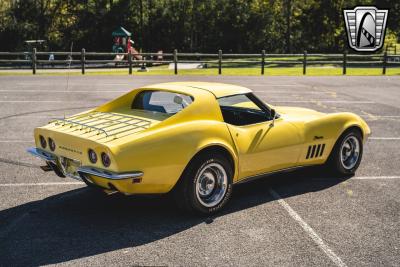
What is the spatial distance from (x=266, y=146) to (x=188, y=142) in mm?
1154

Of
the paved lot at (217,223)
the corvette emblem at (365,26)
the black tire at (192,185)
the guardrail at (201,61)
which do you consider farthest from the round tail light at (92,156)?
the corvette emblem at (365,26)

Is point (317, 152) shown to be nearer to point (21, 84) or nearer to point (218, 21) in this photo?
point (21, 84)

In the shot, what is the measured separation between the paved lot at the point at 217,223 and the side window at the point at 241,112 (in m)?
0.90

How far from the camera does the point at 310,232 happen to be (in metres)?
4.98

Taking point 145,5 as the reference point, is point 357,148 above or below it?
below

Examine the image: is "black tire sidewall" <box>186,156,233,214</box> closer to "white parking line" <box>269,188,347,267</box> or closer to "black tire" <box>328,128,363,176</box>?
"white parking line" <box>269,188,347,267</box>

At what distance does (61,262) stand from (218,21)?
4446cm

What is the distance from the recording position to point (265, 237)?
482 centimetres

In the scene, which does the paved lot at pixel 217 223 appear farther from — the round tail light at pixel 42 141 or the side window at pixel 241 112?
the side window at pixel 241 112

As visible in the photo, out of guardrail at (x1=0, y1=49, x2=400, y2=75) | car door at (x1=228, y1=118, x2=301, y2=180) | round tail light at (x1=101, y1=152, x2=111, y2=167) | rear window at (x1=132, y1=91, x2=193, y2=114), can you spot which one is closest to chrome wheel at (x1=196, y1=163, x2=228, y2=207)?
car door at (x1=228, y1=118, x2=301, y2=180)

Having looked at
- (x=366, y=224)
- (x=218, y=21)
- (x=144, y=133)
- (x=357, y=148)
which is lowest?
(x=366, y=224)

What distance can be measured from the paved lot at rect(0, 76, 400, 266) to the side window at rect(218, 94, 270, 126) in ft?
A: 2.95

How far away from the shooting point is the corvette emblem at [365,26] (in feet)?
138

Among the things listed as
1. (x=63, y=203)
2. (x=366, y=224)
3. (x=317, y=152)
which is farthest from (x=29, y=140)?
(x=366, y=224)
